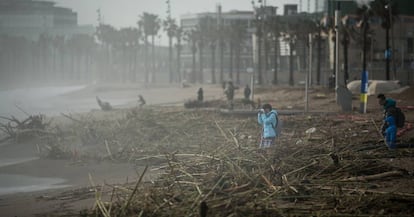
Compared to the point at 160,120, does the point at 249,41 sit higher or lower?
higher

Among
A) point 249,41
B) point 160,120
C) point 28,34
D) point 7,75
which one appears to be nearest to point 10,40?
point 28,34

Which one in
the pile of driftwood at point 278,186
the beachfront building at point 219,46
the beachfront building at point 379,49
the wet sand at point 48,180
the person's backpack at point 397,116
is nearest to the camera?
the pile of driftwood at point 278,186

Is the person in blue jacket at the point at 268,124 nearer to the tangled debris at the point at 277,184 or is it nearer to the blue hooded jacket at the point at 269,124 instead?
the blue hooded jacket at the point at 269,124

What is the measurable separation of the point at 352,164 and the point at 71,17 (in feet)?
159

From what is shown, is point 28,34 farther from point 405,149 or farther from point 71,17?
point 405,149

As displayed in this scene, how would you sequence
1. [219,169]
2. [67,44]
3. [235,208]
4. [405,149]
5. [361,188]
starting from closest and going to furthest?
[235,208]
[361,188]
[219,169]
[405,149]
[67,44]

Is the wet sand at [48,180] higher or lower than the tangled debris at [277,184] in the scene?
lower

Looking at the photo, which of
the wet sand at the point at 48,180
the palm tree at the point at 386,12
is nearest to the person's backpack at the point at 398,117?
the wet sand at the point at 48,180

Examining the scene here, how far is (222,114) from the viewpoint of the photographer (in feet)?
81.2

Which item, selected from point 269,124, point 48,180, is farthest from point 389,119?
point 48,180

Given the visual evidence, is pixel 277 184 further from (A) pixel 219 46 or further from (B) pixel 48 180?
(A) pixel 219 46

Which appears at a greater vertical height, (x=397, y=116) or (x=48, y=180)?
(x=397, y=116)

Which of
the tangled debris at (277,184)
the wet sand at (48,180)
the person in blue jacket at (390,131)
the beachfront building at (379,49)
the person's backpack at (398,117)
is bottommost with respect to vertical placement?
the wet sand at (48,180)

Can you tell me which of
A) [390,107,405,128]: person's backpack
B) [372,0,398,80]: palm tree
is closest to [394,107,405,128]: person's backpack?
[390,107,405,128]: person's backpack
